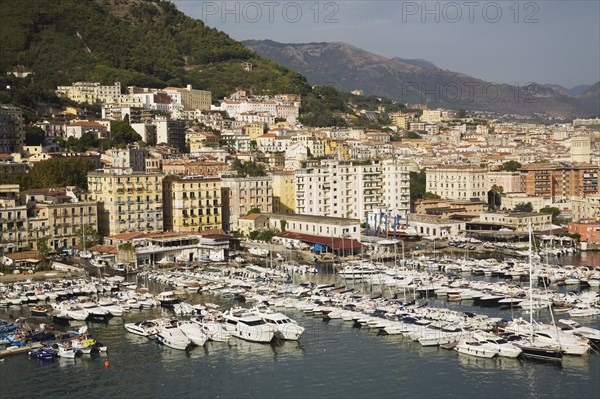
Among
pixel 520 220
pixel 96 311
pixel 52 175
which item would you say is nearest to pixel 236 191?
pixel 52 175

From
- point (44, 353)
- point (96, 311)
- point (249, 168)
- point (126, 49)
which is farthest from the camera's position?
point (126, 49)

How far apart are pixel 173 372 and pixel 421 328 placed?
5.69m

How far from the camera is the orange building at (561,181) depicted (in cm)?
4438

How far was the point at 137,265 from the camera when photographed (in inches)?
1122

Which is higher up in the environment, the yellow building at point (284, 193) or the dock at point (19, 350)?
the yellow building at point (284, 193)

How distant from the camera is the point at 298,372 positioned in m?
17.1

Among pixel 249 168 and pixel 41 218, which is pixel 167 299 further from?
pixel 249 168

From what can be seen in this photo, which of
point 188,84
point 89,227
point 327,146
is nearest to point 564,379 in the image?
point 89,227

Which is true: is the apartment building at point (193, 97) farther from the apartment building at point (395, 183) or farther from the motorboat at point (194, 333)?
the motorboat at point (194, 333)

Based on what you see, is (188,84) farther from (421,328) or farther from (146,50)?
(421,328)

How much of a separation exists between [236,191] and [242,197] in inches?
16.5

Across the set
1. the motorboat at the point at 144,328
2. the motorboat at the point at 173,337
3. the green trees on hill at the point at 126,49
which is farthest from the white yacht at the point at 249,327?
the green trees on hill at the point at 126,49

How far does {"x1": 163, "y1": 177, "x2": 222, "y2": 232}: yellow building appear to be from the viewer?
32406 millimetres

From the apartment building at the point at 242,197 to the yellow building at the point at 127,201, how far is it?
12.4ft
